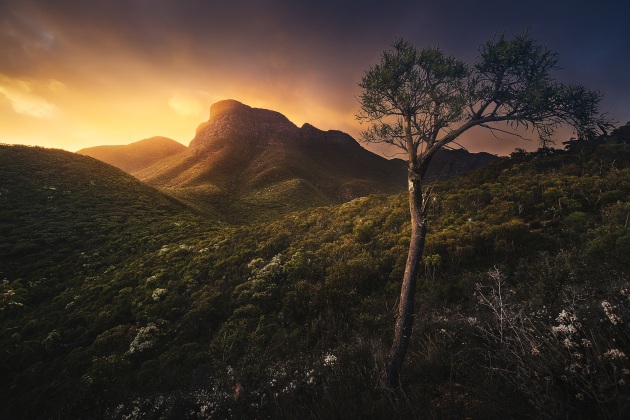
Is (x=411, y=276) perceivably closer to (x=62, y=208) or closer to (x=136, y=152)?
(x=62, y=208)

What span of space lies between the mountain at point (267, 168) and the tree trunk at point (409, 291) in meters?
19.8

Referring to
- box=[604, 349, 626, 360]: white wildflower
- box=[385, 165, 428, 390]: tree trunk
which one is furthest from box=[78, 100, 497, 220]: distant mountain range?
box=[604, 349, 626, 360]: white wildflower

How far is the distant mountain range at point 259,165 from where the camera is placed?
192 ft

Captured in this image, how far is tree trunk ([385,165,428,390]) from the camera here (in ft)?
19.2

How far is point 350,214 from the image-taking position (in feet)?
75.2

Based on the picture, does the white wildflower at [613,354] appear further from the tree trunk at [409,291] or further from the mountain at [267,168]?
the mountain at [267,168]

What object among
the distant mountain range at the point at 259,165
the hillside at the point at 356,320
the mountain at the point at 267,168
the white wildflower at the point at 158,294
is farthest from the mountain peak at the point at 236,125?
the white wildflower at the point at 158,294

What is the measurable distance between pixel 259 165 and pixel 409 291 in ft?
295

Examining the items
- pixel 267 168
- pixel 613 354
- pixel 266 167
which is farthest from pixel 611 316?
pixel 266 167

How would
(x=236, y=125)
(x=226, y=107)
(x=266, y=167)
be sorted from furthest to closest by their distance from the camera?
(x=226, y=107) < (x=236, y=125) < (x=266, y=167)

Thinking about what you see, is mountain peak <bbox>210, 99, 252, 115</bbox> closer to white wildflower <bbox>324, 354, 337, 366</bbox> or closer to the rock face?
the rock face

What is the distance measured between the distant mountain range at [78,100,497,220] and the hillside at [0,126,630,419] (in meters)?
14.1

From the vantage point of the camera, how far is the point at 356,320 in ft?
30.7

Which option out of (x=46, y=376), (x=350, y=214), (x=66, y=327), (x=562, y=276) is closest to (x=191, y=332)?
(x=46, y=376)
